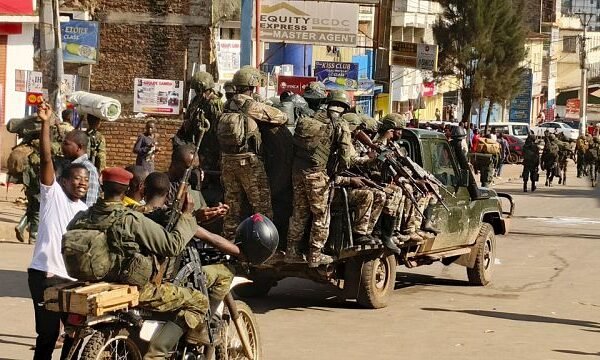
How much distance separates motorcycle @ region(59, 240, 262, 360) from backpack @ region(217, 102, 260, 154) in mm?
3644

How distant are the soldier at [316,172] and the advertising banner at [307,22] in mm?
16441

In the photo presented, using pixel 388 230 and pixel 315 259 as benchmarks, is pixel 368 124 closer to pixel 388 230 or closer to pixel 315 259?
pixel 388 230

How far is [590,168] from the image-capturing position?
1807 inches

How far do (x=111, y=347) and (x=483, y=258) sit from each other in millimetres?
8861

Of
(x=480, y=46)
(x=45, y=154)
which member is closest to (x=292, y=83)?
(x=45, y=154)

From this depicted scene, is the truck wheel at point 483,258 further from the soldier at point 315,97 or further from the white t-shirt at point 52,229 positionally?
the white t-shirt at point 52,229

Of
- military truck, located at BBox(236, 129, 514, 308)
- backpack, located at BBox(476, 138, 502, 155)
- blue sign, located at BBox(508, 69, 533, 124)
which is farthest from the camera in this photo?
blue sign, located at BBox(508, 69, 533, 124)

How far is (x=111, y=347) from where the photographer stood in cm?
689

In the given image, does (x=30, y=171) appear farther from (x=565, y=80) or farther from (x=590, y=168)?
(x=565, y=80)

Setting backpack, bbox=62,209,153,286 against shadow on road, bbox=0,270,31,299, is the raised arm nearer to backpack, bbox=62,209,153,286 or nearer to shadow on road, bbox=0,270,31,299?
backpack, bbox=62,209,153,286

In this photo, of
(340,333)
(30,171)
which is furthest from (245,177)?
(30,171)

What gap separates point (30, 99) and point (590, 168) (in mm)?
29431

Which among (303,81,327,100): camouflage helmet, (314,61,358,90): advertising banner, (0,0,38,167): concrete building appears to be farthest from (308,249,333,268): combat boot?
(314,61,358,90): advertising banner

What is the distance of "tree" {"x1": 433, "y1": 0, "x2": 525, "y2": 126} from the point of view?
54.0m
